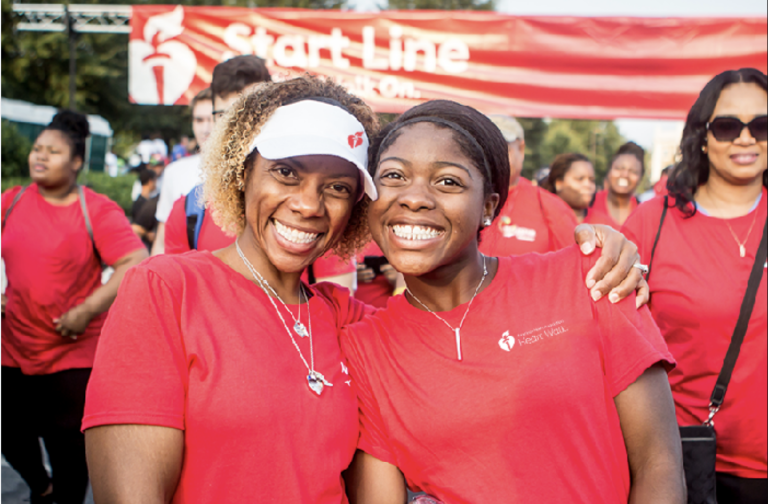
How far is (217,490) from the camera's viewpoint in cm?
174

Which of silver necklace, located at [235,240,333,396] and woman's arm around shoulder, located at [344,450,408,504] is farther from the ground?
silver necklace, located at [235,240,333,396]

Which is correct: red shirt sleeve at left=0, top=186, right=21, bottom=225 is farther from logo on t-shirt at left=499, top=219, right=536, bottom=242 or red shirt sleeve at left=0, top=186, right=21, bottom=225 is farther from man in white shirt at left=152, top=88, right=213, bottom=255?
logo on t-shirt at left=499, top=219, right=536, bottom=242

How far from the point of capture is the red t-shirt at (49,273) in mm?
4082

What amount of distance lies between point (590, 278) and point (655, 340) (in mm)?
264

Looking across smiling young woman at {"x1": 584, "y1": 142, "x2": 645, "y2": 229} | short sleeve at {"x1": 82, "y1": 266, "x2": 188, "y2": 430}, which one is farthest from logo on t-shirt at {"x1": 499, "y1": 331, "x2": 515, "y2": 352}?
smiling young woman at {"x1": 584, "y1": 142, "x2": 645, "y2": 229}

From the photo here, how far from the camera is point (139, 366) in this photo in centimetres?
169

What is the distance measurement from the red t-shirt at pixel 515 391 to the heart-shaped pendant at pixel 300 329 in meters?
0.20

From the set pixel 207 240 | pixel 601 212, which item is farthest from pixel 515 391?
pixel 601 212

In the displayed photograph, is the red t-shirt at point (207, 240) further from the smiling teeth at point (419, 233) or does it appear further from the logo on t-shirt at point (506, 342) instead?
the logo on t-shirt at point (506, 342)

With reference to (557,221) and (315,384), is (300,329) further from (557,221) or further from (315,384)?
(557,221)

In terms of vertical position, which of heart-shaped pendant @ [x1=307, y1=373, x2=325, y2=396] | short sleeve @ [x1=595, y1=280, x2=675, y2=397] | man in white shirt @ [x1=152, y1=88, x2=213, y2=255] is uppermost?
man in white shirt @ [x1=152, y1=88, x2=213, y2=255]

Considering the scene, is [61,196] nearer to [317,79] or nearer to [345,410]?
[317,79]

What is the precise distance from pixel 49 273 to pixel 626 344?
11.6 ft

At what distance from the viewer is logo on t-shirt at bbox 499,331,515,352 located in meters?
1.96
